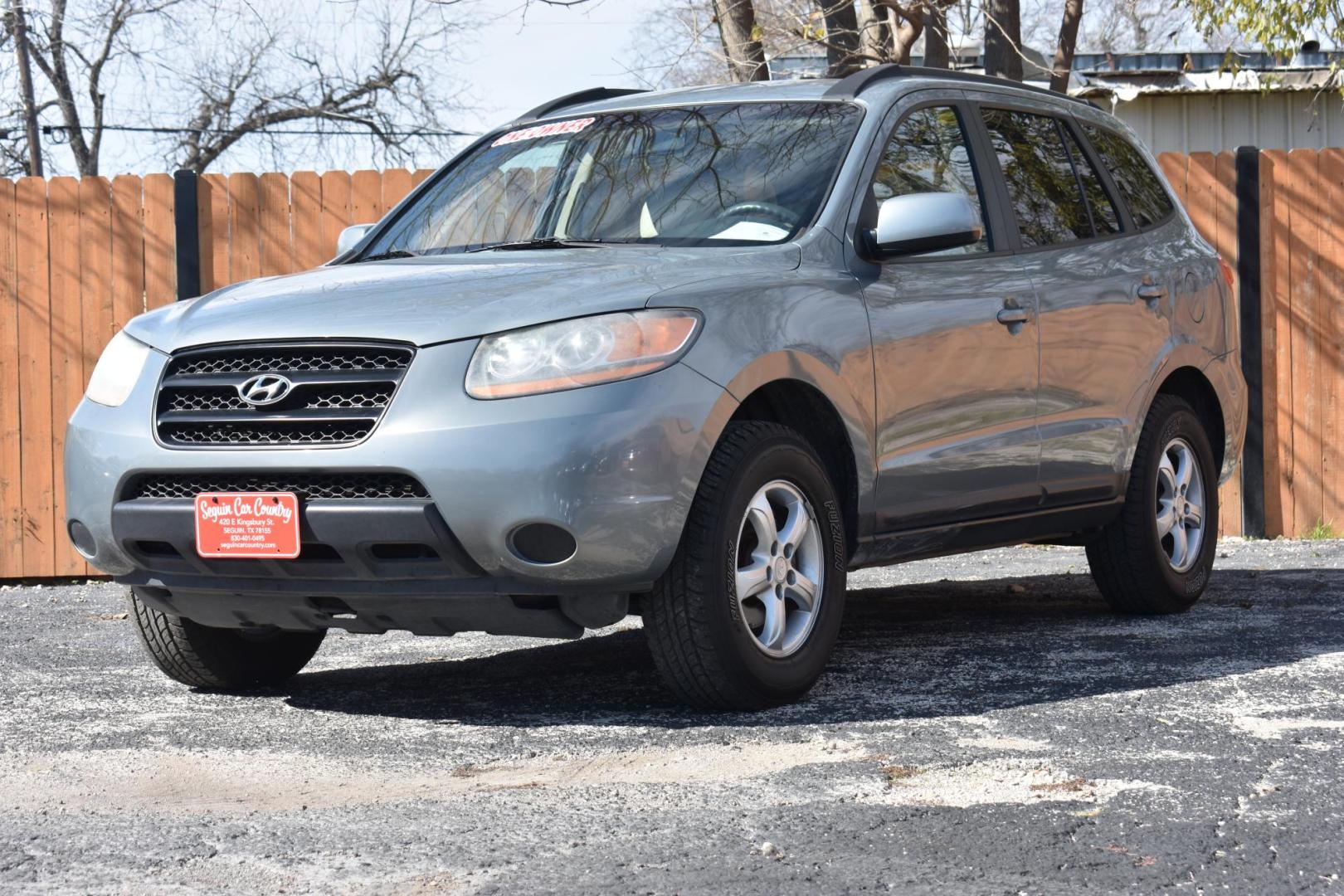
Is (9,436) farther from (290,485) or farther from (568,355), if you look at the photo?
(568,355)

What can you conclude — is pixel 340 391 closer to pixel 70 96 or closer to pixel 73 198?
pixel 73 198

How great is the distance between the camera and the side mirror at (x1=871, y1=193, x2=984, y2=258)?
5160 mm

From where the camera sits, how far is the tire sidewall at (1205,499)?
6.61 meters

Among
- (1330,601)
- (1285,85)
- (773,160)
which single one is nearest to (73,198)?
(773,160)

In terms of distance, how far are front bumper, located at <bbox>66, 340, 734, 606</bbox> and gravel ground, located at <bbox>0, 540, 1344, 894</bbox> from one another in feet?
1.49

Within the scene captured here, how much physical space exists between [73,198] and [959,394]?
19.1 feet

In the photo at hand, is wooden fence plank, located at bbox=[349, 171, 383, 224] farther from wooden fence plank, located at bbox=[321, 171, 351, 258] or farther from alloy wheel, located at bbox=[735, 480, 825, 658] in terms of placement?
alloy wheel, located at bbox=[735, 480, 825, 658]

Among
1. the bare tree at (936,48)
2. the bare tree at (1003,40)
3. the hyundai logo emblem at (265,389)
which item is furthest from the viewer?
the bare tree at (936,48)

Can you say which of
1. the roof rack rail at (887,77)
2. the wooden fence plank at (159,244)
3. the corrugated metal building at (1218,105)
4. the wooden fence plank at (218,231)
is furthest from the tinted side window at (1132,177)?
the corrugated metal building at (1218,105)

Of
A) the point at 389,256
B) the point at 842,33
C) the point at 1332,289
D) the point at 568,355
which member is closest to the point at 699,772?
the point at 568,355

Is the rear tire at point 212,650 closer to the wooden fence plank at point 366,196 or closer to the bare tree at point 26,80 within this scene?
the wooden fence plank at point 366,196

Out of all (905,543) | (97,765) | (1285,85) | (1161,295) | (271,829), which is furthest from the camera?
(1285,85)

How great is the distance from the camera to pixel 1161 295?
666cm

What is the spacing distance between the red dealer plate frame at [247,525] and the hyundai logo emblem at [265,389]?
23 centimetres
